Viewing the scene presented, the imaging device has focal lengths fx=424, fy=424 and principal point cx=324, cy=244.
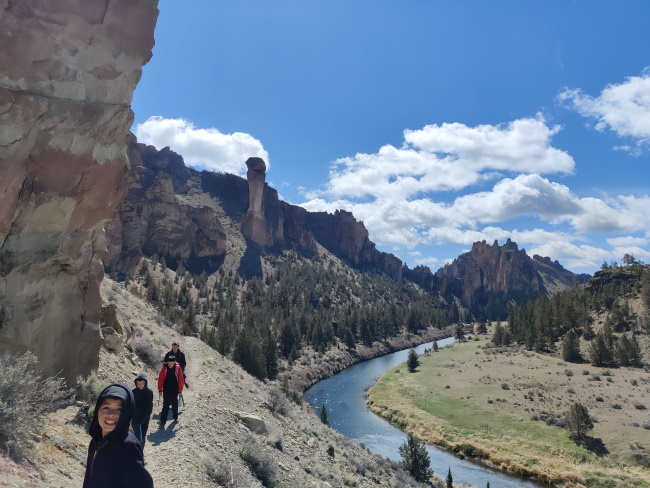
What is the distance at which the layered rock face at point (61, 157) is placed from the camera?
861cm

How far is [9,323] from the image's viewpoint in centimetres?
871

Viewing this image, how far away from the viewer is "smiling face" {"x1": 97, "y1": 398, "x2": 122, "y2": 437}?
3627 mm

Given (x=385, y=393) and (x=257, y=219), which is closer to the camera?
(x=385, y=393)

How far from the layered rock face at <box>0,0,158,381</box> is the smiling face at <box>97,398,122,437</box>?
6776 mm

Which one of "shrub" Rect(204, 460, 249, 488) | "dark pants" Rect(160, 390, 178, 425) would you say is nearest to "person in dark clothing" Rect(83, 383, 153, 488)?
"shrub" Rect(204, 460, 249, 488)

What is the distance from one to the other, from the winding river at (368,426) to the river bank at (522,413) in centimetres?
147

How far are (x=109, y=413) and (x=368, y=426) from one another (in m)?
43.4

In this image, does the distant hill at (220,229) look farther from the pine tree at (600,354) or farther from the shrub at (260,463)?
the shrub at (260,463)

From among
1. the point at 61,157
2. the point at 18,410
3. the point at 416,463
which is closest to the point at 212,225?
the point at 416,463

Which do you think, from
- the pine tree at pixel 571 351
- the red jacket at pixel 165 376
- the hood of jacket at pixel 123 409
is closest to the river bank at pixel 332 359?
the pine tree at pixel 571 351

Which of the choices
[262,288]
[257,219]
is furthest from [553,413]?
[257,219]

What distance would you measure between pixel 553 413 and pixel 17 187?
47.0m

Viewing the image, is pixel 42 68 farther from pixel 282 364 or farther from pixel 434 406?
pixel 282 364

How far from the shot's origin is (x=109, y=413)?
3639mm
